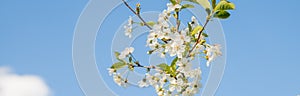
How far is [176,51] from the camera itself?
1.13 metres

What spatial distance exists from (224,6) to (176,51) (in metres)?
0.20

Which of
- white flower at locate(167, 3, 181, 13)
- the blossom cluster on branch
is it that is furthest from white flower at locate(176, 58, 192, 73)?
white flower at locate(167, 3, 181, 13)

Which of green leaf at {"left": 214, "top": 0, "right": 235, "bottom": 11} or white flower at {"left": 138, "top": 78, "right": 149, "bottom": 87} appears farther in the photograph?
white flower at {"left": 138, "top": 78, "right": 149, "bottom": 87}

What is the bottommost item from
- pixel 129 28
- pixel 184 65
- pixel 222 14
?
pixel 184 65

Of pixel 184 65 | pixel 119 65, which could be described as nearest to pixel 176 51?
pixel 184 65

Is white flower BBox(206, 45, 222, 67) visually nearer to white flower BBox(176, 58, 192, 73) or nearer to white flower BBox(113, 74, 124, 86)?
white flower BBox(176, 58, 192, 73)

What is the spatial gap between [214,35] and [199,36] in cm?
54

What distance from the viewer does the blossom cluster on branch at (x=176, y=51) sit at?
1.13 meters

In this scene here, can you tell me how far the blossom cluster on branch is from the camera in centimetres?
113

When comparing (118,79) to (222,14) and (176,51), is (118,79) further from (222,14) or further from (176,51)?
(222,14)

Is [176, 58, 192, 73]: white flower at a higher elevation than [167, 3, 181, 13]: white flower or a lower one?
lower

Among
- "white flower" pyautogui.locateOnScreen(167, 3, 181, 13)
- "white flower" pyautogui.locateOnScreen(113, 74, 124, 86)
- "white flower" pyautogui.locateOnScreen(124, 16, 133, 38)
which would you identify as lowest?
"white flower" pyautogui.locateOnScreen(113, 74, 124, 86)

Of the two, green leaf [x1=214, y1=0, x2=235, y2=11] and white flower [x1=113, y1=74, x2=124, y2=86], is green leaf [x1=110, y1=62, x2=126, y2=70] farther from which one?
green leaf [x1=214, y1=0, x2=235, y2=11]

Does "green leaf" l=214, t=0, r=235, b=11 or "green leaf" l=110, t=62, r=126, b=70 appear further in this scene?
"green leaf" l=110, t=62, r=126, b=70
